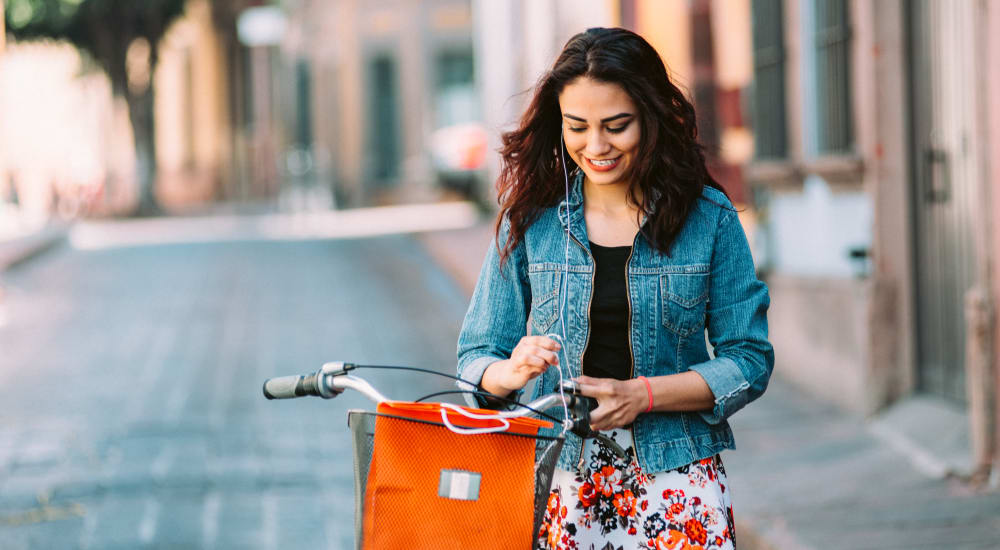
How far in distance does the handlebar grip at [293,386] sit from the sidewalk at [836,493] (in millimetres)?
3050

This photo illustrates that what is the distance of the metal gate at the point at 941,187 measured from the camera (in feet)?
24.0

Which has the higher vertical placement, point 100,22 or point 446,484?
Result: point 100,22

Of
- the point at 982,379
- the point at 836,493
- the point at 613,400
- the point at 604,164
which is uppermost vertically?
the point at 604,164

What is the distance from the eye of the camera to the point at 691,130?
115 inches

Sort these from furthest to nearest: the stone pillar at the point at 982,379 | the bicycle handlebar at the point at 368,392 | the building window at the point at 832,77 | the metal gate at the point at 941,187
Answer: the building window at the point at 832,77
the metal gate at the point at 941,187
the stone pillar at the point at 982,379
the bicycle handlebar at the point at 368,392

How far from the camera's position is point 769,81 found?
394 inches

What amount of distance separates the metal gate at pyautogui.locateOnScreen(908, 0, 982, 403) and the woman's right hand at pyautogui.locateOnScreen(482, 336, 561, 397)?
15.4 feet

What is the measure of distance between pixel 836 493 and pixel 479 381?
3919 millimetres

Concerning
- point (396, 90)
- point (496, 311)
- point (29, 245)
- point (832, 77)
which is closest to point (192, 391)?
point (832, 77)

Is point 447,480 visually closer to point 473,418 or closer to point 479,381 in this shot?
point 473,418

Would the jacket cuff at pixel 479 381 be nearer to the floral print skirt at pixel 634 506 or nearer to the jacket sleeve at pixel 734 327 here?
the floral print skirt at pixel 634 506

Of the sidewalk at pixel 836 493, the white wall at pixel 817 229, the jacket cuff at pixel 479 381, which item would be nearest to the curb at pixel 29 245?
the white wall at pixel 817 229

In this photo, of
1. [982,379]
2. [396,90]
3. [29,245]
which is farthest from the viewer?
[396,90]

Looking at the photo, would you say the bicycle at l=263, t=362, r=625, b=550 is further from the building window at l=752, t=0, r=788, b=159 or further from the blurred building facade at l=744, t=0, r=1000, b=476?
the building window at l=752, t=0, r=788, b=159
